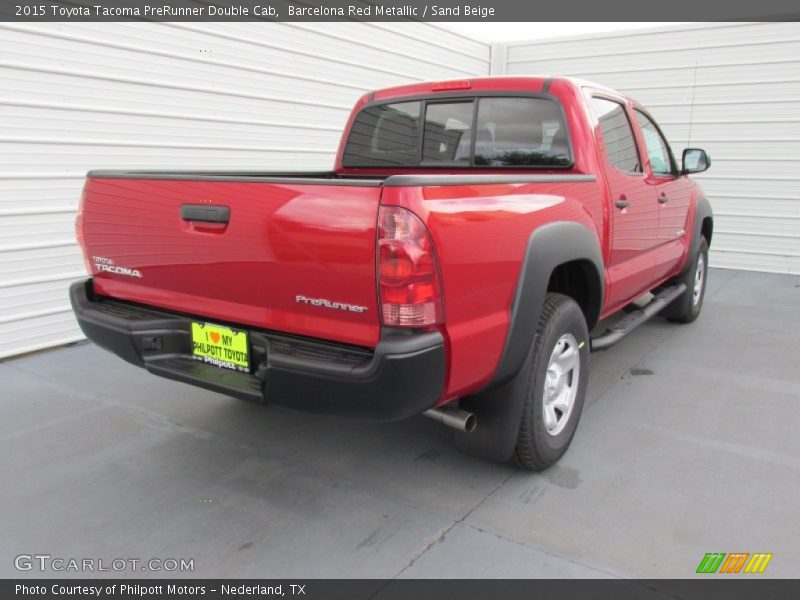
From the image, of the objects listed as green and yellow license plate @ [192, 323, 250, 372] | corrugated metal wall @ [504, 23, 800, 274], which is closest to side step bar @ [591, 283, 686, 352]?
green and yellow license plate @ [192, 323, 250, 372]

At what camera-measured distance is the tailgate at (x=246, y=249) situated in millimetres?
2064

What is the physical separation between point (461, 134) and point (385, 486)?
6.44 ft

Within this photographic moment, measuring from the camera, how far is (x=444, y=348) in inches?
82.6

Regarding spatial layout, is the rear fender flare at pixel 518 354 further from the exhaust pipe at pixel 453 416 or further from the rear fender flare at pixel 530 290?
the exhaust pipe at pixel 453 416

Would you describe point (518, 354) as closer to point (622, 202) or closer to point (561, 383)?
point (561, 383)

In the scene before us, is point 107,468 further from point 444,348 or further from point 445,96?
point 445,96

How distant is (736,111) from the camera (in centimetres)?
815

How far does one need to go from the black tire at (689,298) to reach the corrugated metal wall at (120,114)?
3862mm

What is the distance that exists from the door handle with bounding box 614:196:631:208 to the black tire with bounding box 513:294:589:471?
0.78 meters

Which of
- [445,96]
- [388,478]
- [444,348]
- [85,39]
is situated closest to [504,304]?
[444,348]

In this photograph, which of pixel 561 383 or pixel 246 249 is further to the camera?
pixel 561 383

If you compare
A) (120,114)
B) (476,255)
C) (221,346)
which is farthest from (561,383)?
(120,114)

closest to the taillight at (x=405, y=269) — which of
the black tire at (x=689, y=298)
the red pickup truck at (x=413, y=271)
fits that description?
the red pickup truck at (x=413, y=271)

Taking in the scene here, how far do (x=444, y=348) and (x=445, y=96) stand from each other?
1.97 meters
